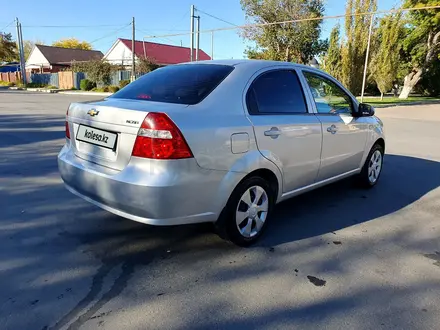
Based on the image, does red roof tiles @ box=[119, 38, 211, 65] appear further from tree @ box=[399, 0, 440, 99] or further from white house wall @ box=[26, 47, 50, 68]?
tree @ box=[399, 0, 440, 99]

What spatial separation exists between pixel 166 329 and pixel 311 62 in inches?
1333

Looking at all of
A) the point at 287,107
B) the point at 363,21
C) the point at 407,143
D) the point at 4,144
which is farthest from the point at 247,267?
the point at 363,21

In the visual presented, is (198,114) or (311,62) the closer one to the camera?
(198,114)

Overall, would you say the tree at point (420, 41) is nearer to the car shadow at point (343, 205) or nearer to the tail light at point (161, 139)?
the car shadow at point (343, 205)

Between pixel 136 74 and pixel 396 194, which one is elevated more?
pixel 136 74

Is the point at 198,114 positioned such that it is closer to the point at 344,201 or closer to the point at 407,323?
the point at 407,323

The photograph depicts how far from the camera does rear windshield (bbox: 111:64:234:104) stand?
9.98 ft

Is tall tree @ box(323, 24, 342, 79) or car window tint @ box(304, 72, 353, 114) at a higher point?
tall tree @ box(323, 24, 342, 79)

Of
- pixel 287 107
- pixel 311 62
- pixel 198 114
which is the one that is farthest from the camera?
pixel 311 62

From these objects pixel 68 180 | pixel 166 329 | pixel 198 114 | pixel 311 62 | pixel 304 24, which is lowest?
pixel 166 329

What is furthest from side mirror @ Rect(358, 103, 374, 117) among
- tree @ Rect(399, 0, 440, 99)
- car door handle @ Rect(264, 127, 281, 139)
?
tree @ Rect(399, 0, 440, 99)

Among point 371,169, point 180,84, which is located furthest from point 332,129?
point 180,84

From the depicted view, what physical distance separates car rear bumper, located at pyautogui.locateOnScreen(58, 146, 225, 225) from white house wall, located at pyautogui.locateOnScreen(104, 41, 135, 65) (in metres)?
45.0

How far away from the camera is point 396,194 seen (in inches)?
199
